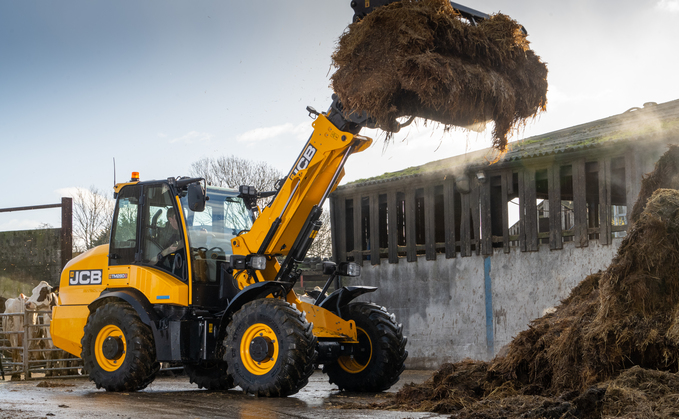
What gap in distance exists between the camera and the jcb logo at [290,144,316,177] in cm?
881

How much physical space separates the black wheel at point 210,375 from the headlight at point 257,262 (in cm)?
194

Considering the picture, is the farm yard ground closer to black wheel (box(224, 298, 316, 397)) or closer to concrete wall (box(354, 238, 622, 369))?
black wheel (box(224, 298, 316, 397))

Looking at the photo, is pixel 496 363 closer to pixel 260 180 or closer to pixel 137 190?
pixel 137 190

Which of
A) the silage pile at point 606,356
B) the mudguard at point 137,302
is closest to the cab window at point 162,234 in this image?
the mudguard at point 137,302

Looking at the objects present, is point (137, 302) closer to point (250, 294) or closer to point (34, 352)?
point (250, 294)

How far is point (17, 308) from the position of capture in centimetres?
1589

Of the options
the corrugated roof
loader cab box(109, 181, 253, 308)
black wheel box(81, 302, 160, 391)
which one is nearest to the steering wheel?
loader cab box(109, 181, 253, 308)

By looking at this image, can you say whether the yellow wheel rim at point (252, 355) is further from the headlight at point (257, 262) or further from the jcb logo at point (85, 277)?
the jcb logo at point (85, 277)

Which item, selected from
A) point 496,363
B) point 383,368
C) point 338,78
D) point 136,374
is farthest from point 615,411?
point 136,374

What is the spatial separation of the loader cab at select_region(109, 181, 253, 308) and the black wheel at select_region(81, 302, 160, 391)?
28.6 inches

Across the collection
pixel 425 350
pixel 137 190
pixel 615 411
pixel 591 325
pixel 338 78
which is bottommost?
pixel 425 350

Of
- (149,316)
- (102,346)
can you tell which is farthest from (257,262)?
(102,346)

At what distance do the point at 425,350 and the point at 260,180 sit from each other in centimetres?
2213

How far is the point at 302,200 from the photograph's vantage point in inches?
349
